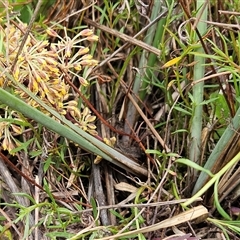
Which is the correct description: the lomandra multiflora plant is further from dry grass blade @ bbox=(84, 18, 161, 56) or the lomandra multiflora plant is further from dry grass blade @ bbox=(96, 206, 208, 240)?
dry grass blade @ bbox=(96, 206, 208, 240)

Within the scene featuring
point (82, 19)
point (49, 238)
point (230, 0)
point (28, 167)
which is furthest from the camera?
point (82, 19)

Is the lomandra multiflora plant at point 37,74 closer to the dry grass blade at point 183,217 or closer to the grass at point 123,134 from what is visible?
the grass at point 123,134

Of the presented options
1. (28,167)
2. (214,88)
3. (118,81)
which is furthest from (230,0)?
(28,167)

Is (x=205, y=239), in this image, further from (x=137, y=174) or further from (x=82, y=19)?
(x=82, y=19)

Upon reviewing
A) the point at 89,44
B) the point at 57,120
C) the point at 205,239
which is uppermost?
the point at 89,44

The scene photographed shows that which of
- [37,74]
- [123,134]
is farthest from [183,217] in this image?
[37,74]

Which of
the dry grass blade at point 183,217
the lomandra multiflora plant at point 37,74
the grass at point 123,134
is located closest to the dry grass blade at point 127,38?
the grass at point 123,134

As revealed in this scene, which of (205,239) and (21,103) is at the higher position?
(21,103)

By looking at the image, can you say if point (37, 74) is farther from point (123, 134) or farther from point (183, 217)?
point (183, 217)
